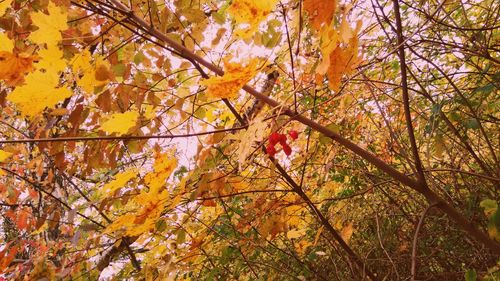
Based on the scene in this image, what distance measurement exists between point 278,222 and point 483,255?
1121 millimetres

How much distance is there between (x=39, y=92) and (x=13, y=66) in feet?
0.42

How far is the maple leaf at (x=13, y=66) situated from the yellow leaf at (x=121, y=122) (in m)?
0.26

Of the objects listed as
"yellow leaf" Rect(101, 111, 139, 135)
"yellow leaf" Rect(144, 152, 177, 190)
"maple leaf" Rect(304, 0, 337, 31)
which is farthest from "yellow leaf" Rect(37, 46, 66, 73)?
"maple leaf" Rect(304, 0, 337, 31)

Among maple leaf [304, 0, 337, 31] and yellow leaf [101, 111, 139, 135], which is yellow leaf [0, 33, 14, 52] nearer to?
yellow leaf [101, 111, 139, 135]

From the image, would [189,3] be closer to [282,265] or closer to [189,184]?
[189,184]

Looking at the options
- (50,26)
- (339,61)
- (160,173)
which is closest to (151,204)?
(160,173)

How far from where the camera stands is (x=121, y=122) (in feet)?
3.75

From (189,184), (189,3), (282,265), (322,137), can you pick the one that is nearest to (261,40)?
(189,3)

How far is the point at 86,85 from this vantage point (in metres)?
1.12

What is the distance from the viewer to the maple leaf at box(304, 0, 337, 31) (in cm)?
67

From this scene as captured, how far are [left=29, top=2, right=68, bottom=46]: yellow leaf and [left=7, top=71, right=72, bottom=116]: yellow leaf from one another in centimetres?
11

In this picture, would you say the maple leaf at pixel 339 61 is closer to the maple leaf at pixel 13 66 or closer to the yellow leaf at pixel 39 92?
the yellow leaf at pixel 39 92

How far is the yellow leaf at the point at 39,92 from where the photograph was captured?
0.91 meters

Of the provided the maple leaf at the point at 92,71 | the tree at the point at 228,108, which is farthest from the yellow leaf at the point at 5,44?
the maple leaf at the point at 92,71
